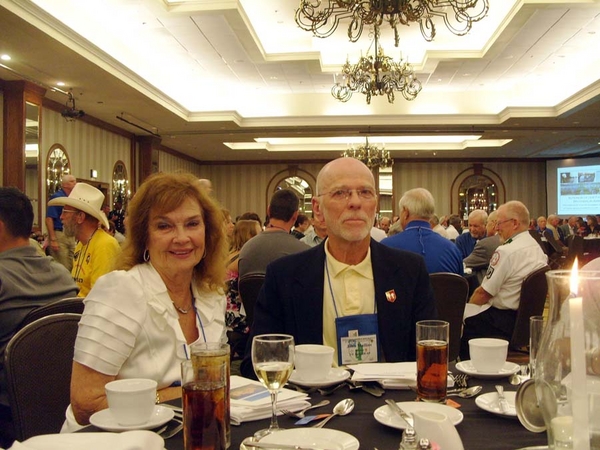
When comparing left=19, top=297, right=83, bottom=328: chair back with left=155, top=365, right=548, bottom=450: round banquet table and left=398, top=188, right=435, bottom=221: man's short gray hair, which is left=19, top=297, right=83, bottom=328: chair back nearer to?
left=155, top=365, right=548, bottom=450: round banquet table

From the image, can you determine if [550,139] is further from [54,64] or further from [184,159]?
[54,64]

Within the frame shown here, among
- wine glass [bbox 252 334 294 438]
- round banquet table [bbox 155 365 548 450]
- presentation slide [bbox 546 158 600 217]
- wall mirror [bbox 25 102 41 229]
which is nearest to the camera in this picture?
round banquet table [bbox 155 365 548 450]

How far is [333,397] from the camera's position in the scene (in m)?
1.43

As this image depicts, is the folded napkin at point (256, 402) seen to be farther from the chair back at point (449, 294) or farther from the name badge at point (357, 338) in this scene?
the chair back at point (449, 294)

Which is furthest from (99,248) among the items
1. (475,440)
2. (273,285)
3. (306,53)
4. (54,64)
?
(306,53)

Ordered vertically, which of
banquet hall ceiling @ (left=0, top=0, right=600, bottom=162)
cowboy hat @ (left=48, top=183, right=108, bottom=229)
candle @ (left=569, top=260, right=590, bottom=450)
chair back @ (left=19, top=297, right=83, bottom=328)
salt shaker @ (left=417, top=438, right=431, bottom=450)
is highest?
banquet hall ceiling @ (left=0, top=0, right=600, bottom=162)

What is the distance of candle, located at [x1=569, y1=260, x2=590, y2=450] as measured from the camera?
0.66 m

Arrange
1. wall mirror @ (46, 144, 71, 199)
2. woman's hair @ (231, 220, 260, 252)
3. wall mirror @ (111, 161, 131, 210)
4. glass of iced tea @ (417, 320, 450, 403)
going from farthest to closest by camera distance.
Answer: wall mirror @ (111, 161, 131, 210) → wall mirror @ (46, 144, 71, 199) → woman's hair @ (231, 220, 260, 252) → glass of iced tea @ (417, 320, 450, 403)

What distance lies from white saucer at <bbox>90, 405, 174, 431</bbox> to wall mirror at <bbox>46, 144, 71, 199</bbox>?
9.00 m

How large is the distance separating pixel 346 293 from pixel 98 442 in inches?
57.8

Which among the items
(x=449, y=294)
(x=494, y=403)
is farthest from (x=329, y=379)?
(x=449, y=294)

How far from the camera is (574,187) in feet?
57.8

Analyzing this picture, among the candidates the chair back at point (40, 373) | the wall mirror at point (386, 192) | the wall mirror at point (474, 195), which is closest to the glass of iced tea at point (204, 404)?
the chair back at point (40, 373)

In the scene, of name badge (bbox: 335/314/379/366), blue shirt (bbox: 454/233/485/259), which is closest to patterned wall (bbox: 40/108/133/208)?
blue shirt (bbox: 454/233/485/259)
